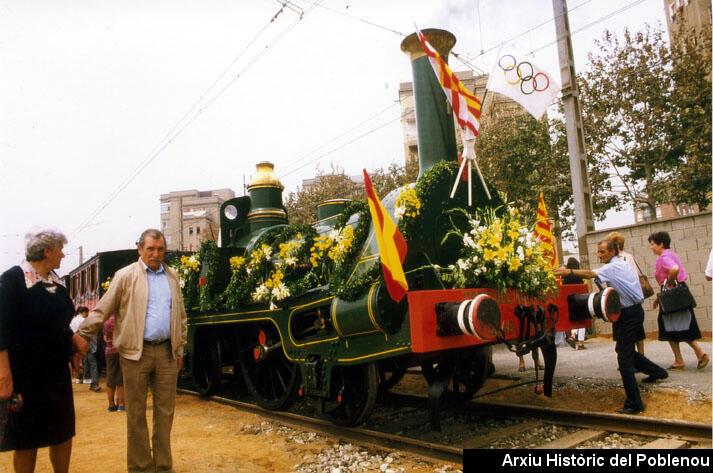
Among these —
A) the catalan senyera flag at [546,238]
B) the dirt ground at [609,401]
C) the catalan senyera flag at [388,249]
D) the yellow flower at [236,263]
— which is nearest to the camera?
the catalan senyera flag at [388,249]

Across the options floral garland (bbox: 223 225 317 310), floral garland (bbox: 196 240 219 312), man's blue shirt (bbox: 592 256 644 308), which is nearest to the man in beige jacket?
floral garland (bbox: 223 225 317 310)

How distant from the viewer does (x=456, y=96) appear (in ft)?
15.8

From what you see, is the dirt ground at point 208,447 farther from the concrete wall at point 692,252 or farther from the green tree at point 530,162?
the green tree at point 530,162

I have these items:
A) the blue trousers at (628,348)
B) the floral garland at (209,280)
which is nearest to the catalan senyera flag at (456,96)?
the blue trousers at (628,348)

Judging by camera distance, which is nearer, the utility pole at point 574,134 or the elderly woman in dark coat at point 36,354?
the elderly woman in dark coat at point 36,354

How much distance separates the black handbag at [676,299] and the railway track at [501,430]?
220 centimetres

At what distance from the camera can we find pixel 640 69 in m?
13.2

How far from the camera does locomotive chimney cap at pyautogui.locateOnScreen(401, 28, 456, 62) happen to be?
510cm

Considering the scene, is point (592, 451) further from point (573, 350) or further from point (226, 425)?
point (573, 350)

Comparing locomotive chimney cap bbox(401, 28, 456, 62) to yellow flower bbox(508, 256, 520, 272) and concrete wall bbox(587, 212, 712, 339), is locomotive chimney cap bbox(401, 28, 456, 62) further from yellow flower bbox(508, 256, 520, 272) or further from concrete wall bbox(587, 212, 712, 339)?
concrete wall bbox(587, 212, 712, 339)

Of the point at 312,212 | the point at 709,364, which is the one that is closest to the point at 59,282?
the point at 709,364

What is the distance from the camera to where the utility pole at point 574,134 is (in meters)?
10.3

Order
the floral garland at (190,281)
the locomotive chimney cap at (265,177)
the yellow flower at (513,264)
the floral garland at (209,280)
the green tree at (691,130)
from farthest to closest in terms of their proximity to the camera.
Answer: the green tree at (691,130), the locomotive chimney cap at (265,177), the floral garland at (190,281), the floral garland at (209,280), the yellow flower at (513,264)

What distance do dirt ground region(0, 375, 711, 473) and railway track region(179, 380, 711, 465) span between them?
23 cm
